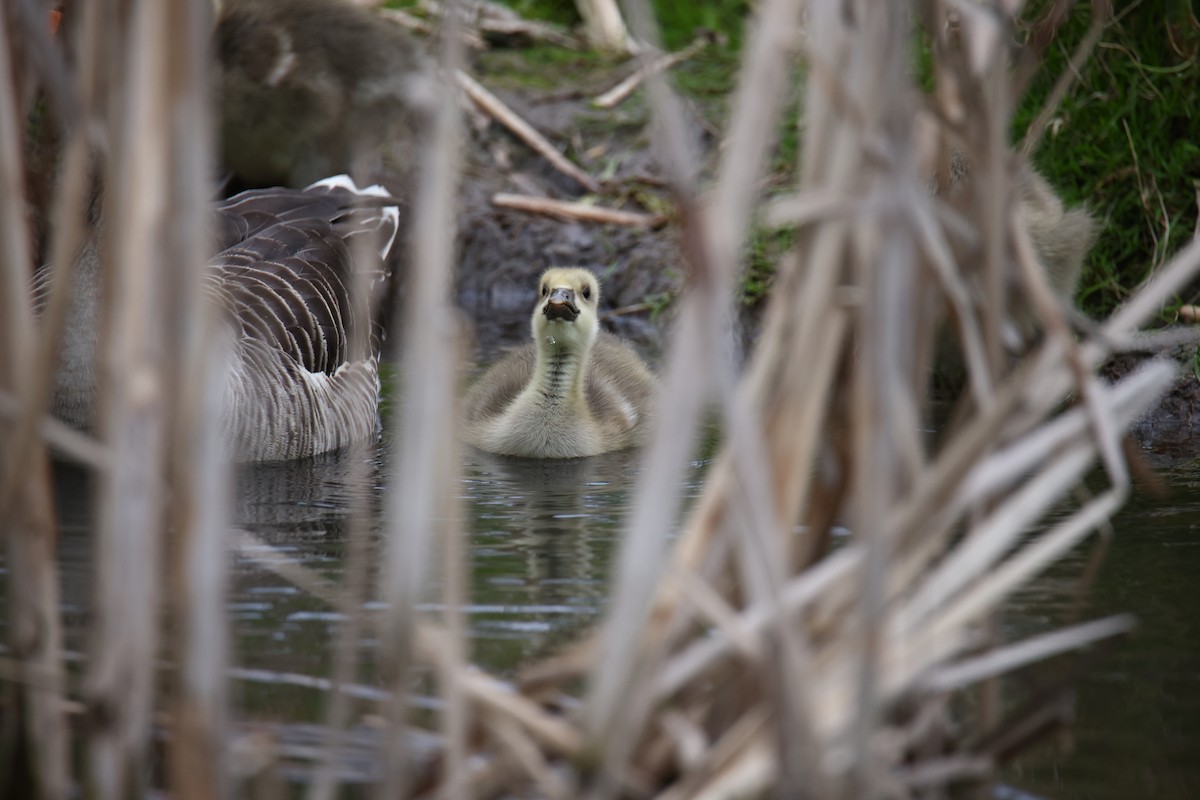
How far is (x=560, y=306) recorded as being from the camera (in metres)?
4.75

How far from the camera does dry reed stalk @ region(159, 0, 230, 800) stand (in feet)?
5.36

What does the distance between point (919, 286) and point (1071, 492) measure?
2411mm

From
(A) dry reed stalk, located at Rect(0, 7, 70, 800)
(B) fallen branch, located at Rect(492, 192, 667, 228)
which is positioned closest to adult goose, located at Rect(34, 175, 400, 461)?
(B) fallen branch, located at Rect(492, 192, 667, 228)

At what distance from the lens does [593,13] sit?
9.12 m

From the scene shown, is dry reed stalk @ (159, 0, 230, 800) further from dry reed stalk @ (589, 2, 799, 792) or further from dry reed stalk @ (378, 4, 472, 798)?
A: dry reed stalk @ (589, 2, 799, 792)

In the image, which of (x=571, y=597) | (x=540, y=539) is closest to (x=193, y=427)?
(x=571, y=597)

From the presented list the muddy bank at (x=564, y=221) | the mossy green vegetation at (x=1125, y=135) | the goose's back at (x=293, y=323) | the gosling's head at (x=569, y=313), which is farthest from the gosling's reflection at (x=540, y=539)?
the muddy bank at (x=564, y=221)

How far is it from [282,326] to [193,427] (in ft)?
11.7

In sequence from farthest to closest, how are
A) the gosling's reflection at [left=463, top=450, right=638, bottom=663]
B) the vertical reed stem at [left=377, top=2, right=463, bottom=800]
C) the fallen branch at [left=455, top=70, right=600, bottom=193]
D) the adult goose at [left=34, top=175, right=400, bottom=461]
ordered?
1. the fallen branch at [left=455, top=70, right=600, bottom=193]
2. the adult goose at [left=34, top=175, right=400, bottom=461]
3. the gosling's reflection at [left=463, top=450, right=638, bottom=663]
4. the vertical reed stem at [left=377, top=2, right=463, bottom=800]

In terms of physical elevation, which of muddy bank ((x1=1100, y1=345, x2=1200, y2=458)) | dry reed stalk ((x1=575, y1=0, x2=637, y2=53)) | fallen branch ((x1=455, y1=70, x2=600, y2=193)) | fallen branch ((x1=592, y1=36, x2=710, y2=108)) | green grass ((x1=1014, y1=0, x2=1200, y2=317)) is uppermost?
dry reed stalk ((x1=575, y1=0, x2=637, y2=53))

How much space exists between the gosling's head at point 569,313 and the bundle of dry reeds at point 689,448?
286cm

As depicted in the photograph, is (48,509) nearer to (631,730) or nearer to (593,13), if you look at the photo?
(631,730)

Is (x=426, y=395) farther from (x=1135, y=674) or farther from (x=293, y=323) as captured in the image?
(x=293, y=323)

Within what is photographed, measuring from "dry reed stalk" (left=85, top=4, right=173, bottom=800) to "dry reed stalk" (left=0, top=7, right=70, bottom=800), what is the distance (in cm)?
13
